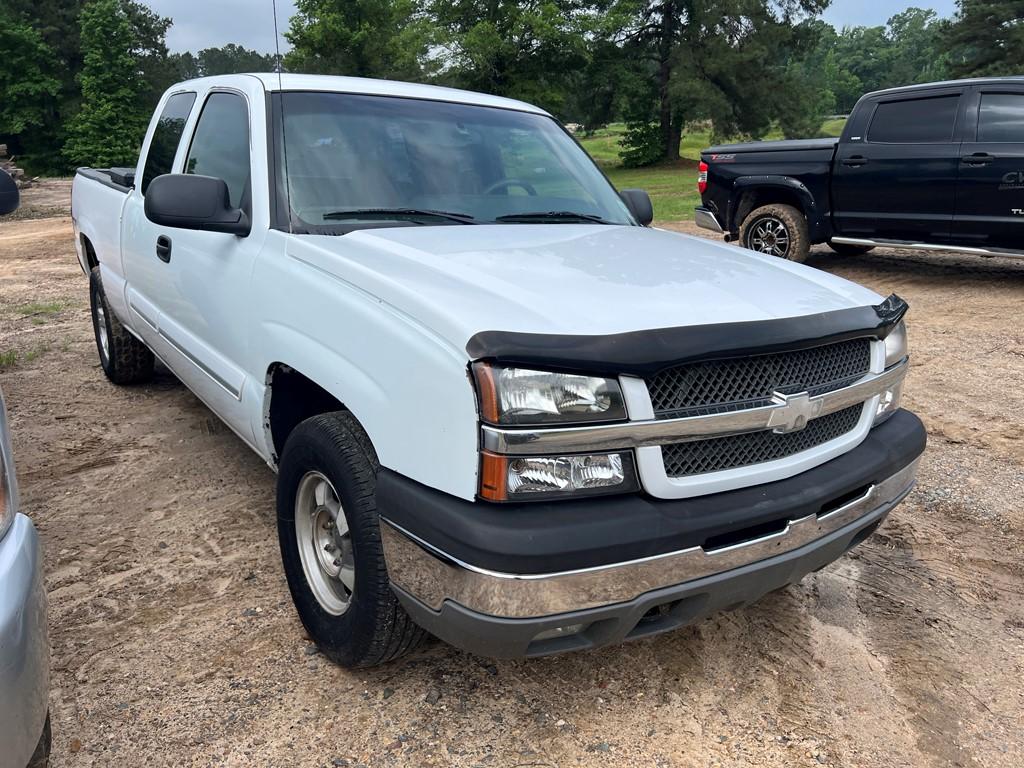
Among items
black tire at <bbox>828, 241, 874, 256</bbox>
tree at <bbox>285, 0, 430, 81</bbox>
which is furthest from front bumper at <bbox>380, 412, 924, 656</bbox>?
tree at <bbox>285, 0, 430, 81</bbox>

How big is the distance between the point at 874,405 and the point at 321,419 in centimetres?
172

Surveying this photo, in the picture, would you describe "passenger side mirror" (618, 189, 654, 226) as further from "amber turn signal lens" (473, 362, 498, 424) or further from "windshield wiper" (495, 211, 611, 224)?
"amber turn signal lens" (473, 362, 498, 424)

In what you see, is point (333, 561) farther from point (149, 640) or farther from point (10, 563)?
point (10, 563)

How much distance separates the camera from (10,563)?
5.75 ft

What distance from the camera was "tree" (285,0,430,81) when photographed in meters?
44.7

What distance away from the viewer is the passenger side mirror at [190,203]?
2.91 metres

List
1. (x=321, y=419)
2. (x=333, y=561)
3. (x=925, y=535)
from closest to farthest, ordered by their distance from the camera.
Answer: (x=321, y=419)
(x=333, y=561)
(x=925, y=535)

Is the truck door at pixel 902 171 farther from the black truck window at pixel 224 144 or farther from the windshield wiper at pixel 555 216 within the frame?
the black truck window at pixel 224 144

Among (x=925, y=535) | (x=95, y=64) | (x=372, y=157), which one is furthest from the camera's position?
(x=95, y=64)

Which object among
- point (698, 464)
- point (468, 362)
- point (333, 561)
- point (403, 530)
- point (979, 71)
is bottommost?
point (333, 561)

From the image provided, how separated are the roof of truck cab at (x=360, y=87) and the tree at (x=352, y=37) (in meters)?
42.7

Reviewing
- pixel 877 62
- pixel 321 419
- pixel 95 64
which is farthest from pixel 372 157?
pixel 877 62

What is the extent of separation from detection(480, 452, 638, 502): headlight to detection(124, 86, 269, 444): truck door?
1.44 meters

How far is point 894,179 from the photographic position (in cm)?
861
